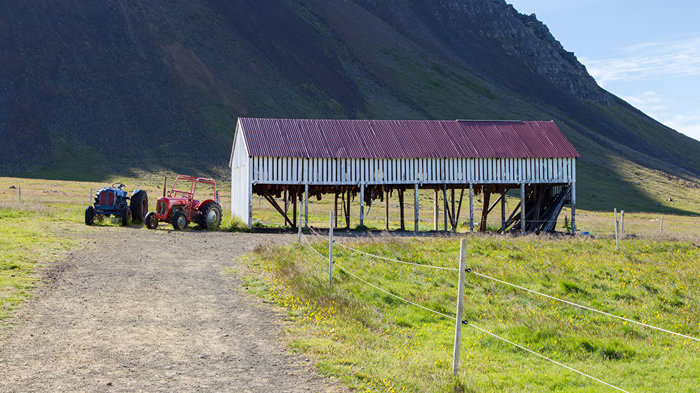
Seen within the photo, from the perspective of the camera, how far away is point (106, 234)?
25.8 meters

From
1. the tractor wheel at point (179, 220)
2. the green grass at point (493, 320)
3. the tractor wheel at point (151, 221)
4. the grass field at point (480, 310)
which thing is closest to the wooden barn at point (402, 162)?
the tractor wheel at point (179, 220)

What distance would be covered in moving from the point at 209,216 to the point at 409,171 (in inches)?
427

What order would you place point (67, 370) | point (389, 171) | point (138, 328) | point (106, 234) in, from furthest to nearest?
1. point (389, 171)
2. point (106, 234)
3. point (138, 328)
4. point (67, 370)

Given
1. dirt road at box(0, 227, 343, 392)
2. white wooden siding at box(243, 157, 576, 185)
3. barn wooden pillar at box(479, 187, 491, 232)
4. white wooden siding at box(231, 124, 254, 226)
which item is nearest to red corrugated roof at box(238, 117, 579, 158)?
white wooden siding at box(243, 157, 576, 185)

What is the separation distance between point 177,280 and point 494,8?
7685 inches

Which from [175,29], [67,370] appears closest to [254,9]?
[175,29]

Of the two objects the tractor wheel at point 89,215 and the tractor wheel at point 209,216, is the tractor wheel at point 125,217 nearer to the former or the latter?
the tractor wheel at point 89,215

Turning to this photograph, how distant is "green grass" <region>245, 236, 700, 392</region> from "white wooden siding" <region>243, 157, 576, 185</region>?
517 inches

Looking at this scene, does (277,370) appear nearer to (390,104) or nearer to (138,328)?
(138,328)

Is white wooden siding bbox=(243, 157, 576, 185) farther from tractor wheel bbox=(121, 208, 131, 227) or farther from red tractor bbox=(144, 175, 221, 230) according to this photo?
tractor wheel bbox=(121, 208, 131, 227)

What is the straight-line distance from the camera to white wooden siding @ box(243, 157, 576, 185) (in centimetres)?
3328

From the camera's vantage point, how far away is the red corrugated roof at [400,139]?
1347 inches

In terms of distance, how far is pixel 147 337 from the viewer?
10.4 metres

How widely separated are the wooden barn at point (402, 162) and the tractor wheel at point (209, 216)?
6.20ft
